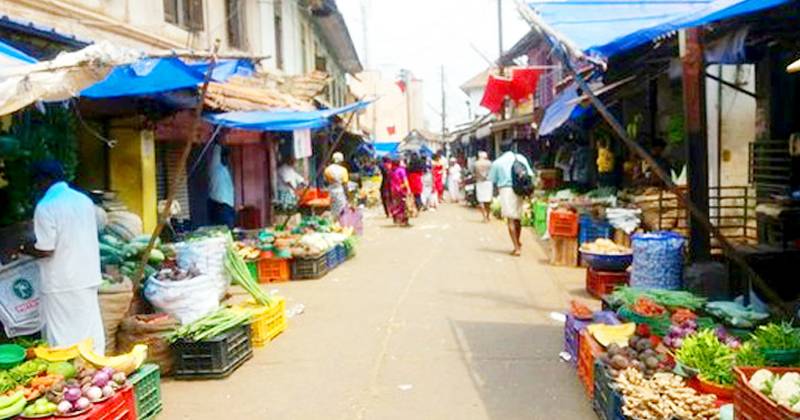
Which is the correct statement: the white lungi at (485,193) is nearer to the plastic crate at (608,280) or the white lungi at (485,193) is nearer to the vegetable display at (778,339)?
the plastic crate at (608,280)

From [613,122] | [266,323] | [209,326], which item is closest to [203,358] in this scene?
[209,326]

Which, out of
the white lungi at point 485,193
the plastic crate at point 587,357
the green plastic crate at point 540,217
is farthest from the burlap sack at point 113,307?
the white lungi at point 485,193

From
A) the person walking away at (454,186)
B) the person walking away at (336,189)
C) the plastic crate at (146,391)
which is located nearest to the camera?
the plastic crate at (146,391)

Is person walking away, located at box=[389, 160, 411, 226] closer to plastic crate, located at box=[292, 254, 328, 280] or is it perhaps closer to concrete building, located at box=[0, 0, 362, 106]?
concrete building, located at box=[0, 0, 362, 106]

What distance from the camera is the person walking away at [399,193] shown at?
18.5 m

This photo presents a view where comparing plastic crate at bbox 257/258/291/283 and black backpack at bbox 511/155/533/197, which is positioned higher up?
black backpack at bbox 511/155/533/197

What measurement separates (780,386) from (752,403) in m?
0.16

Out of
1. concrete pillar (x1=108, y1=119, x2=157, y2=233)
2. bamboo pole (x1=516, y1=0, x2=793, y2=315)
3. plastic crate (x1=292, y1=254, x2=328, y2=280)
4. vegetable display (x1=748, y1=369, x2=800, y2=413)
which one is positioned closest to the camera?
vegetable display (x1=748, y1=369, x2=800, y2=413)

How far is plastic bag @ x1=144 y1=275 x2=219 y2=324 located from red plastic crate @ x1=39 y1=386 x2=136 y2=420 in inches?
65.3

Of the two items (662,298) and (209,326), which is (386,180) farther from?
(662,298)

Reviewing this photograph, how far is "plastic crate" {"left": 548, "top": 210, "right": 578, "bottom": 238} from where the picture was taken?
460 inches

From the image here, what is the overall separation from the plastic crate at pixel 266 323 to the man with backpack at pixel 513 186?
229 inches

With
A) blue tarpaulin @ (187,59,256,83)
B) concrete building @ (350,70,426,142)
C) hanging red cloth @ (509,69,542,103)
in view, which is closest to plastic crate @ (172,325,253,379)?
blue tarpaulin @ (187,59,256,83)

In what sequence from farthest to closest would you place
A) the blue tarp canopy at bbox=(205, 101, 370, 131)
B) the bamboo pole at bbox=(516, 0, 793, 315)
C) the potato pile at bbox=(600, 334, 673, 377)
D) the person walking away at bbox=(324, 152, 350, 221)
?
the person walking away at bbox=(324, 152, 350, 221) → the blue tarp canopy at bbox=(205, 101, 370, 131) → the bamboo pole at bbox=(516, 0, 793, 315) → the potato pile at bbox=(600, 334, 673, 377)
